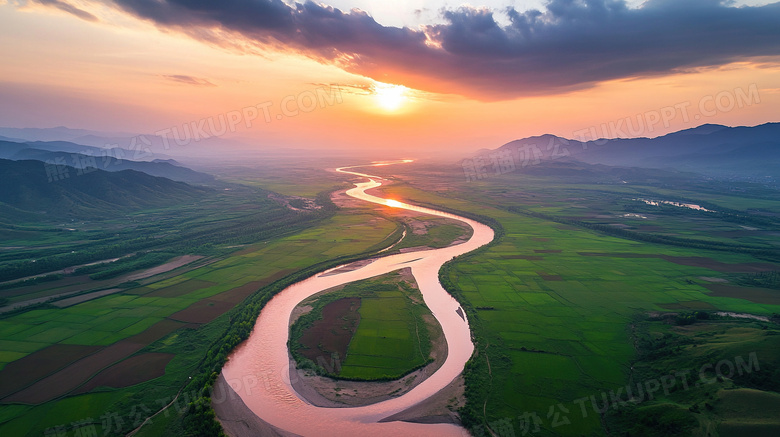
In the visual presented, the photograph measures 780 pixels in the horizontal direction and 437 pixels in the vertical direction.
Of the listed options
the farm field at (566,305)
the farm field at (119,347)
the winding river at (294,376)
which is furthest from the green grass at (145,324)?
the farm field at (566,305)

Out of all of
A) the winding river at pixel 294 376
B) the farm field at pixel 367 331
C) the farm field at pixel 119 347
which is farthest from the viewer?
the farm field at pixel 367 331

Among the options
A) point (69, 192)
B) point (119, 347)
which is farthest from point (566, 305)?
point (69, 192)

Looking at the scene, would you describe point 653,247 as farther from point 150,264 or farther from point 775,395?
point 150,264

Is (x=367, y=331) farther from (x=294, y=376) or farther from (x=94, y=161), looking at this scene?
(x=94, y=161)

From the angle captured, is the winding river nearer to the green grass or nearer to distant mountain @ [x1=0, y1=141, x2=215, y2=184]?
the green grass

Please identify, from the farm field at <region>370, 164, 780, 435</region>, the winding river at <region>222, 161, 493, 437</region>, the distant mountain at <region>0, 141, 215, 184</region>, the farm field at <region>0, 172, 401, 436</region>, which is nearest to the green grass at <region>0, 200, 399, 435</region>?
the farm field at <region>0, 172, 401, 436</region>

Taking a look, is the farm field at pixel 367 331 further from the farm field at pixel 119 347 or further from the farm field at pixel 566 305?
the farm field at pixel 119 347

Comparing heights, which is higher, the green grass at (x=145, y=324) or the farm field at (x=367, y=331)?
the green grass at (x=145, y=324)
